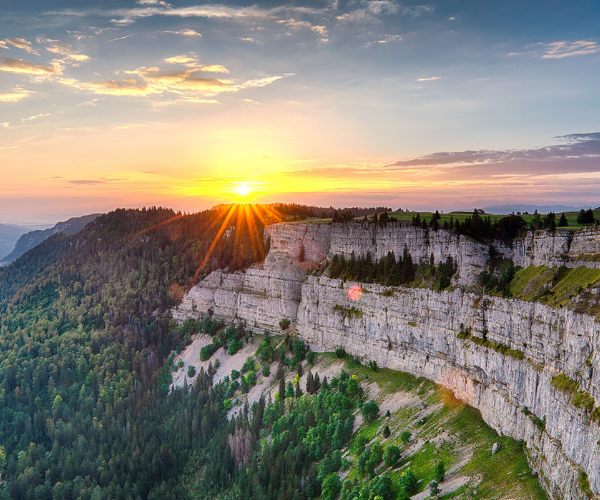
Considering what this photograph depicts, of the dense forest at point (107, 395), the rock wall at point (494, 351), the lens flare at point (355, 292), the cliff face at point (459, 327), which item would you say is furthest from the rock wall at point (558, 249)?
the dense forest at point (107, 395)

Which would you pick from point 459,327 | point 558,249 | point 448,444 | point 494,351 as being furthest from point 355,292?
point 558,249

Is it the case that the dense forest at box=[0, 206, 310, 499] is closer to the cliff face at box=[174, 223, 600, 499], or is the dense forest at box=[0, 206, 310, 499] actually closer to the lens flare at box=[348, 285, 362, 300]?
the cliff face at box=[174, 223, 600, 499]

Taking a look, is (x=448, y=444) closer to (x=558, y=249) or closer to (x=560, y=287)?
(x=560, y=287)

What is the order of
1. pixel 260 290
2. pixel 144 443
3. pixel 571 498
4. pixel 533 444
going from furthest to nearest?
pixel 260 290, pixel 144 443, pixel 533 444, pixel 571 498

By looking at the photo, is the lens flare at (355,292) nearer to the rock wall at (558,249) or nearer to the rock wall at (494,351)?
the rock wall at (494,351)

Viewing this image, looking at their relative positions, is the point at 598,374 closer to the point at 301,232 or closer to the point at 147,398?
the point at 301,232

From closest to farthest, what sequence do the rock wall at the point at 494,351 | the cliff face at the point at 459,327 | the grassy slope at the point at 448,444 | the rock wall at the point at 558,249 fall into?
the rock wall at the point at 494,351, the cliff face at the point at 459,327, the grassy slope at the point at 448,444, the rock wall at the point at 558,249

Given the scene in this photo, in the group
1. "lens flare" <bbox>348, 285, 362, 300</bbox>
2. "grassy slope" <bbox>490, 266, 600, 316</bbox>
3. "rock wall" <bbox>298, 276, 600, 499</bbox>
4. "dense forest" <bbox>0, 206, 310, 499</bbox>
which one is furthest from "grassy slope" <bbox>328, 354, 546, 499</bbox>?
"dense forest" <bbox>0, 206, 310, 499</bbox>

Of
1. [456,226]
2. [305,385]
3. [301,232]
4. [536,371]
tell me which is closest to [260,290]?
[301,232]

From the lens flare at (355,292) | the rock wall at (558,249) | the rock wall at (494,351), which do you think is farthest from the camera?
the lens flare at (355,292)
